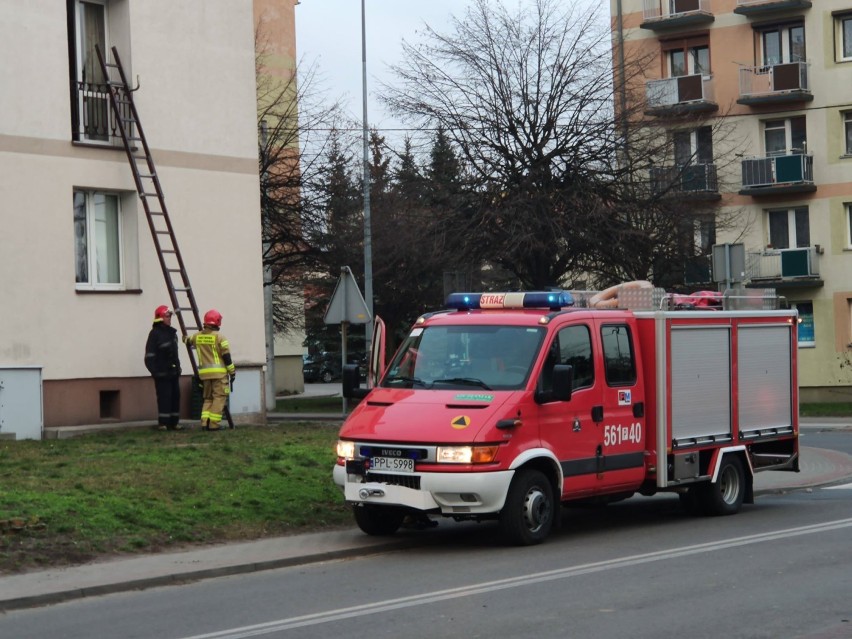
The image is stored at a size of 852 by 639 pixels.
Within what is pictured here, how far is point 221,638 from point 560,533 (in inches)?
217

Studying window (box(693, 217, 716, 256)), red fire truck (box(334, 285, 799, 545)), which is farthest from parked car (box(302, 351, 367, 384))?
red fire truck (box(334, 285, 799, 545))

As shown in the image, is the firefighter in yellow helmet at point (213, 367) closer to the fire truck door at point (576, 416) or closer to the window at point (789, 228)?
the fire truck door at point (576, 416)

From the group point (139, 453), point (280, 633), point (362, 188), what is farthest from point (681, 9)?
point (280, 633)

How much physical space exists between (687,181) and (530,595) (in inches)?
1014

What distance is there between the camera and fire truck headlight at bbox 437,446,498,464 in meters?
11.4

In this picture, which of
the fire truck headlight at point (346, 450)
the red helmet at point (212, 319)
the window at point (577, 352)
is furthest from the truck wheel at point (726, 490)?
the red helmet at point (212, 319)

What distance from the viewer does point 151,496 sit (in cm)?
1331

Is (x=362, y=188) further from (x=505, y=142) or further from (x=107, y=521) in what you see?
(x=107, y=521)

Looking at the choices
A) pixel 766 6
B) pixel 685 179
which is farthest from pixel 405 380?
pixel 766 6

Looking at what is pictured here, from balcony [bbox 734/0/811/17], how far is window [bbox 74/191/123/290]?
85.7ft

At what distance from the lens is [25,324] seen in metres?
20.4

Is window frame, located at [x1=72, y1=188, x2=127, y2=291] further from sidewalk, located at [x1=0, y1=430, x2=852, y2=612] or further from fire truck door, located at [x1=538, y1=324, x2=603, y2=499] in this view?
fire truck door, located at [x1=538, y1=324, x2=603, y2=499]

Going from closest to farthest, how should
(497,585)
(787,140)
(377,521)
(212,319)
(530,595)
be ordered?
(530,595), (497,585), (377,521), (212,319), (787,140)

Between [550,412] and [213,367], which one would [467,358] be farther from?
[213,367]
